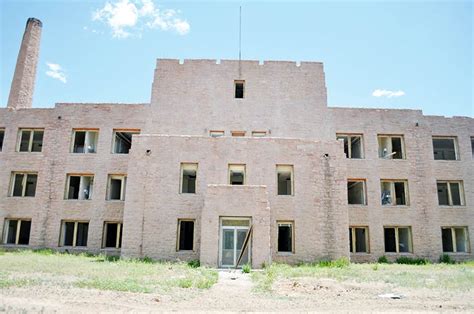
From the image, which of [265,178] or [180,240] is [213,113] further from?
[180,240]

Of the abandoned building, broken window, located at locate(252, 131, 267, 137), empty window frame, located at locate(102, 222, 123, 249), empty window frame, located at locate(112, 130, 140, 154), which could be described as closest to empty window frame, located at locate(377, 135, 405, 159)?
the abandoned building

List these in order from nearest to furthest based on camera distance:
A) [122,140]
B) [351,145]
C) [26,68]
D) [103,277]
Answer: [103,277] → [351,145] → [122,140] → [26,68]

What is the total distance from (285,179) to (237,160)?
297 cm

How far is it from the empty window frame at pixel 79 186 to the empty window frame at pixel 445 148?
2220 cm

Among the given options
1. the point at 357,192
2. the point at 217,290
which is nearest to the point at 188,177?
the point at 217,290

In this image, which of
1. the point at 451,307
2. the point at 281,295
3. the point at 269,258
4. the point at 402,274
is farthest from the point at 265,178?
the point at 451,307

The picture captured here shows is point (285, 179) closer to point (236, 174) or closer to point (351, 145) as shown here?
point (236, 174)

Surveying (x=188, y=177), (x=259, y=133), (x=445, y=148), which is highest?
(x=259, y=133)

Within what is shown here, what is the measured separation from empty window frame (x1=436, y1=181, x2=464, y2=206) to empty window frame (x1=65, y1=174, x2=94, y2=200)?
22.0 m

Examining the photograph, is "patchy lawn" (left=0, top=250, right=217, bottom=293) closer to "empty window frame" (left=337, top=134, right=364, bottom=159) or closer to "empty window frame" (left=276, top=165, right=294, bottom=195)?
"empty window frame" (left=276, top=165, right=294, bottom=195)

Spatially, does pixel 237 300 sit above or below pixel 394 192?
below

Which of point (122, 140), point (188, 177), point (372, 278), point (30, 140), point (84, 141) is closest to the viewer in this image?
point (372, 278)

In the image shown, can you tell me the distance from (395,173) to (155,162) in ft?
48.0

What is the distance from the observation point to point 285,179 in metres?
20.4
